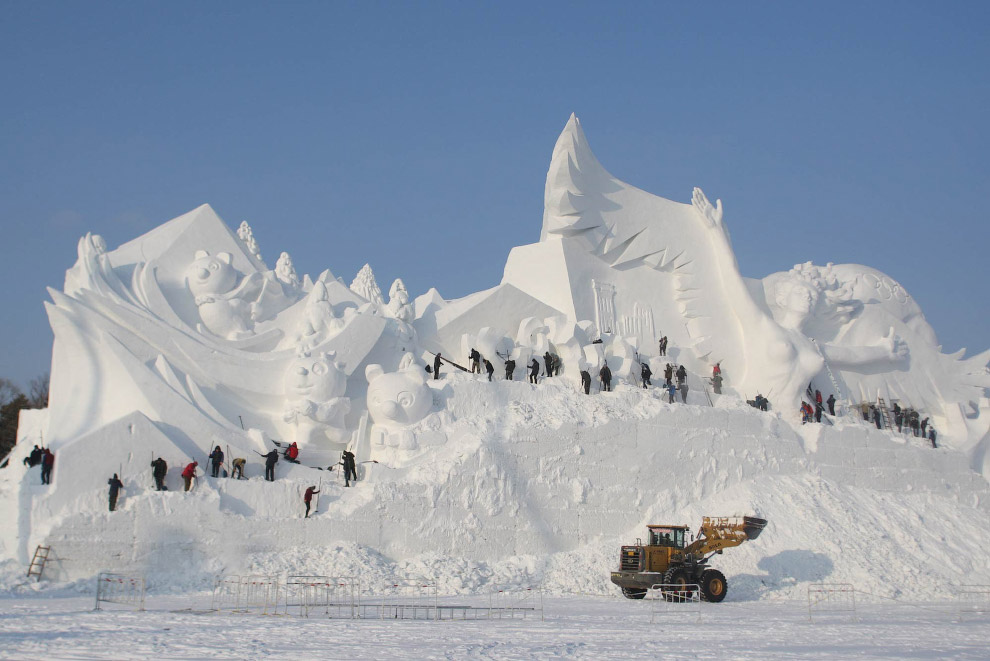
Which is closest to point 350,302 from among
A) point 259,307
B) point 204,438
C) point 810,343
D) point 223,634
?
point 259,307

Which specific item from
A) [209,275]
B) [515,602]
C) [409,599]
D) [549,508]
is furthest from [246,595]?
[209,275]

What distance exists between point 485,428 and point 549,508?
194 centimetres

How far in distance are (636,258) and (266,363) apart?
10609 mm

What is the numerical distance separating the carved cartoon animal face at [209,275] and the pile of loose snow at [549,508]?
4.55 m

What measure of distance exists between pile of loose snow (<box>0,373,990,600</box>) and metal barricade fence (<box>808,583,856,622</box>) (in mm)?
343

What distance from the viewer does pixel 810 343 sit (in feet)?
85.0

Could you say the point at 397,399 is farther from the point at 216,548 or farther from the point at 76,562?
the point at 76,562

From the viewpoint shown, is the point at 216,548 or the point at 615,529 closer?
the point at 216,548

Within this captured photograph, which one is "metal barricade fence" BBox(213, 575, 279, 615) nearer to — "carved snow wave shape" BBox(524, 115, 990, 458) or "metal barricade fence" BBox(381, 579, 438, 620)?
"metal barricade fence" BBox(381, 579, 438, 620)

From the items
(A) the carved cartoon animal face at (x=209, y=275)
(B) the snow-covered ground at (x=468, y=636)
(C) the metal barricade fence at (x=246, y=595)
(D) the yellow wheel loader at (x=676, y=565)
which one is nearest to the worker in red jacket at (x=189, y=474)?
(C) the metal barricade fence at (x=246, y=595)

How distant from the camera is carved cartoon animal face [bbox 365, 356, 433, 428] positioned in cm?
1902

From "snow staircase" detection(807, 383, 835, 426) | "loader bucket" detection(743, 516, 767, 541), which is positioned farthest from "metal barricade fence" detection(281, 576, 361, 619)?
"snow staircase" detection(807, 383, 835, 426)

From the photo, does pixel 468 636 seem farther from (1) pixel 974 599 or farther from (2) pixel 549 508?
(1) pixel 974 599

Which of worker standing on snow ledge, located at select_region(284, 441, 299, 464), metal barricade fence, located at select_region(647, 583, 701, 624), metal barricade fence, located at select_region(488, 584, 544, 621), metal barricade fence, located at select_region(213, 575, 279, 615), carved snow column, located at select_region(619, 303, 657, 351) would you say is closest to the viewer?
metal barricade fence, located at select_region(213, 575, 279, 615)
